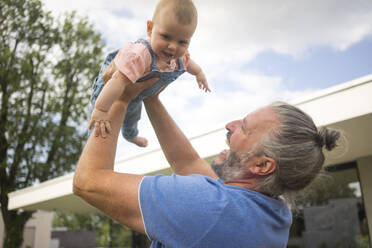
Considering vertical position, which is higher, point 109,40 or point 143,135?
point 109,40

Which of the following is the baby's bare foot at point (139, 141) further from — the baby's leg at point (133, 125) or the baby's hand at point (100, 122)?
the baby's hand at point (100, 122)

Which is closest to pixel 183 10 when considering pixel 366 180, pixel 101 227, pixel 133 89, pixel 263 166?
pixel 133 89

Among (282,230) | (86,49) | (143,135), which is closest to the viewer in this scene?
(282,230)

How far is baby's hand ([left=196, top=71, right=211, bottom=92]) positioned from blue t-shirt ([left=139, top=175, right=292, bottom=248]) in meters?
0.94

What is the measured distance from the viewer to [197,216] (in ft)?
3.66

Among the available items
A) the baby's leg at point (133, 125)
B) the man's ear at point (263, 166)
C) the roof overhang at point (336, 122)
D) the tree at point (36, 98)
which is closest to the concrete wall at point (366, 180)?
the roof overhang at point (336, 122)

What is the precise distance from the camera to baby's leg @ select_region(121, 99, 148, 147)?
5.81 ft

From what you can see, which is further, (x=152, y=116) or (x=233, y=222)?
(x=152, y=116)

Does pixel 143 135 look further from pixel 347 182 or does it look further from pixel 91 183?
pixel 347 182

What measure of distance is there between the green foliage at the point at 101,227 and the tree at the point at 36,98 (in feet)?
10.4

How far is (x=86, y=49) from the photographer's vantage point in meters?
15.3

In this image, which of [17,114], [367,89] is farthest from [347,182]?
[17,114]

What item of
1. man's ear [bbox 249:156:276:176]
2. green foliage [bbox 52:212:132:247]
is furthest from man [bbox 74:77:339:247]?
green foliage [bbox 52:212:132:247]

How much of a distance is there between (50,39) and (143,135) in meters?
13.8
